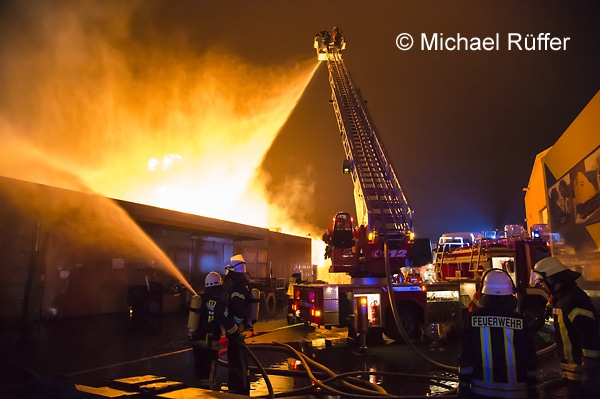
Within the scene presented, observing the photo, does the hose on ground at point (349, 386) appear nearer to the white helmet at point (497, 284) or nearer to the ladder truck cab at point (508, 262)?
the white helmet at point (497, 284)

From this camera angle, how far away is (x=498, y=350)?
10.0 feet

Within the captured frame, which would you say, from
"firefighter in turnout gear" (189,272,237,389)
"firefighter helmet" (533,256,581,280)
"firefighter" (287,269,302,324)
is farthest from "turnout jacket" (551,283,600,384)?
"firefighter" (287,269,302,324)

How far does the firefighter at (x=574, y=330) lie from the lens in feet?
14.9

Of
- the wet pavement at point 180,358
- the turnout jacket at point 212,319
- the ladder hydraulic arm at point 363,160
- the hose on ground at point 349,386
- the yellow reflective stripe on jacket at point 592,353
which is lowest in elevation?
the wet pavement at point 180,358

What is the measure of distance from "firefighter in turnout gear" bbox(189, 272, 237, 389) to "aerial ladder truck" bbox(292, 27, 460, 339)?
3497mm

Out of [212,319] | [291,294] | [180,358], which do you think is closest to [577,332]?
[212,319]

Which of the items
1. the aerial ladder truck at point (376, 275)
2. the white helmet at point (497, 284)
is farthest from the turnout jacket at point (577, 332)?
the aerial ladder truck at point (376, 275)

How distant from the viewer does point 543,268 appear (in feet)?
16.2

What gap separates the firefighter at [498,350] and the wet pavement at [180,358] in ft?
9.43

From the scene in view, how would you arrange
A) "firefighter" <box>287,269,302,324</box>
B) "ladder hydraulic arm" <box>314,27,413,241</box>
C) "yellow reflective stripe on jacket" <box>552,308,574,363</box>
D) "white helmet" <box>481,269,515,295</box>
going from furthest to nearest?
1. "firefighter" <box>287,269,302,324</box>
2. "ladder hydraulic arm" <box>314,27,413,241</box>
3. "yellow reflective stripe on jacket" <box>552,308,574,363</box>
4. "white helmet" <box>481,269,515,295</box>

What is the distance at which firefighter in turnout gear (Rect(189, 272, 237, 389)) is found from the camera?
5410 mm

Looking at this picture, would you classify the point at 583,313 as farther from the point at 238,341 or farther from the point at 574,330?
the point at 238,341

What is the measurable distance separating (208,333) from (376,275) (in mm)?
5683

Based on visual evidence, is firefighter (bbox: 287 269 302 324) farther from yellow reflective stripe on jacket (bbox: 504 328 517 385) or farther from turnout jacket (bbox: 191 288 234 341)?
yellow reflective stripe on jacket (bbox: 504 328 517 385)
